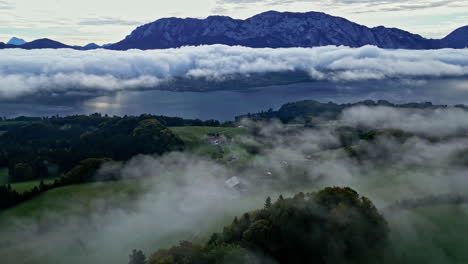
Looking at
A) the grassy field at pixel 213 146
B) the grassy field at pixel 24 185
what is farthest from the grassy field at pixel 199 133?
the grassy field at pixel 24 185

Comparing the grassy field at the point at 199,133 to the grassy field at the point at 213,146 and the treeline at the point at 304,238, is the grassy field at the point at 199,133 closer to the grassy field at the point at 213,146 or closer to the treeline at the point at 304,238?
the grassy field at the point at 213,146

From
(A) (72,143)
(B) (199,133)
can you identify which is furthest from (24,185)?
(B) (199,133)

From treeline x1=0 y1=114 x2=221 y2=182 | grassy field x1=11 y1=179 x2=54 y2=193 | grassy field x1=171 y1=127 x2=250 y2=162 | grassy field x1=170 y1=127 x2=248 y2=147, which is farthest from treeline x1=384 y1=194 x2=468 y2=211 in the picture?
grassy field x1=170 y1=127 x2=248 y2=147

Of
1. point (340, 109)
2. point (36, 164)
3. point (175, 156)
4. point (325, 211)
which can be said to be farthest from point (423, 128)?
point (36, 164)

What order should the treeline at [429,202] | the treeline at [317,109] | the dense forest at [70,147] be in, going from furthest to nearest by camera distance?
the treeline at [317,109] → the dense forest at [70,147] → the treeline at [429,202]

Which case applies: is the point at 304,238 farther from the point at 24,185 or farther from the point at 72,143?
the point at 72,143

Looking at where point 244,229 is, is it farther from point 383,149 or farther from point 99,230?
point 383,149

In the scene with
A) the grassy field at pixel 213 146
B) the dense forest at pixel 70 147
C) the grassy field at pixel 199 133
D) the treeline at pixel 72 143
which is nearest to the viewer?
the dense forest at pixel 70 147
